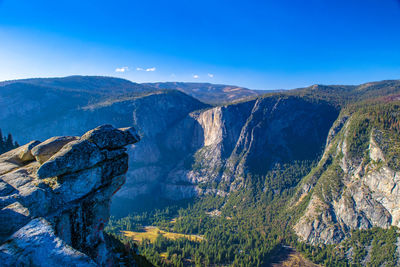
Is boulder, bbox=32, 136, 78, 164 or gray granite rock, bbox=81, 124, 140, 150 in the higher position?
gray granite rock, bbox=81, 124, 140, 150

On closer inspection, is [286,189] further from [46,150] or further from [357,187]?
[46,150]

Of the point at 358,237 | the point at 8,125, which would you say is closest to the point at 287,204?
the point at 358,237

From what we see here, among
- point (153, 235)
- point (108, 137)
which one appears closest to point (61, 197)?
point (108, 137)

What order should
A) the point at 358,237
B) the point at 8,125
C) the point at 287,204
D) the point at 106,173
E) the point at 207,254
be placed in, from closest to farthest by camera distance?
the point at 106,173 < the point at 207,254 < the point at 358,237 < the point at 287,204 < the point at 8,125

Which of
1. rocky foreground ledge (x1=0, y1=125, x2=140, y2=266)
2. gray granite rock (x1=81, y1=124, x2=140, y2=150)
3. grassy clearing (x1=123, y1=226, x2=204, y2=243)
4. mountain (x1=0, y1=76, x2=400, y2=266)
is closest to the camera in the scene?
rocky foreground ledge (x1=0, y1=125, x2=140, y2=266)

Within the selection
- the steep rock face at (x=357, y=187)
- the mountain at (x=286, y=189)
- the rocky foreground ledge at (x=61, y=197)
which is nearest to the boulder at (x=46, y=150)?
the rocky foreground ledge at (x=61, y=197)

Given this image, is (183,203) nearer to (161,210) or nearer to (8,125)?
(161,210)

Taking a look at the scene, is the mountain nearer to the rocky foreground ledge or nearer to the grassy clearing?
the grassy clearing

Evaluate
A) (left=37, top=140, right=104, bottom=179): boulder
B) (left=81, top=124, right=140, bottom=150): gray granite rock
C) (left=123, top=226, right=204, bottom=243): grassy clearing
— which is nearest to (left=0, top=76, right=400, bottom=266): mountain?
(left=123, top=226, right=204, bottom=243): grassy clearing
